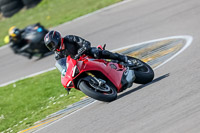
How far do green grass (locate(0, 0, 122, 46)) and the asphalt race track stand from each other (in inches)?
66.7

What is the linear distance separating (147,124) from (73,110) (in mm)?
2612

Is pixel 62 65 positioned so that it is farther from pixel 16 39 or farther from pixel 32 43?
pixel 16 39

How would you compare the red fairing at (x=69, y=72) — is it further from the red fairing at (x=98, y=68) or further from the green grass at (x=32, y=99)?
the green grass at (x=32, y=99)

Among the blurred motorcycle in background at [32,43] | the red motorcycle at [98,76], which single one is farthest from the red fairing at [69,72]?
the blurred motorcycle in background at [32,43]

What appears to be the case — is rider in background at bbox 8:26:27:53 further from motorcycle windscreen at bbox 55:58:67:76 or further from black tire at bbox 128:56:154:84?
black tire at bbox 128:56:154:84

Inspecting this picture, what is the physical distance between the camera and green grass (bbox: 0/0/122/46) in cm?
1737

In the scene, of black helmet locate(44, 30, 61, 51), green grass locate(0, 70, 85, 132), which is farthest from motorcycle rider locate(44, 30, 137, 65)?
green grass locate(0, 70, 85, 132)

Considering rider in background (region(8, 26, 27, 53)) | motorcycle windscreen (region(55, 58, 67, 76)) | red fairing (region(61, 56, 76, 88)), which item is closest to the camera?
red fairing (region(61, 56, 76, 88))

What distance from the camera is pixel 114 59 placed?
7453mm

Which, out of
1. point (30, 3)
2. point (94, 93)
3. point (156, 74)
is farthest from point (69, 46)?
point (30, 3)

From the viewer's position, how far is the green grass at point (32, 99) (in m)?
8.49

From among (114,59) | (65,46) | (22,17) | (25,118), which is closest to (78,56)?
(65,46)

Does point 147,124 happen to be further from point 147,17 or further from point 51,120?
point 147,17

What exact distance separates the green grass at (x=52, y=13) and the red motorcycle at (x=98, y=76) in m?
9.71
